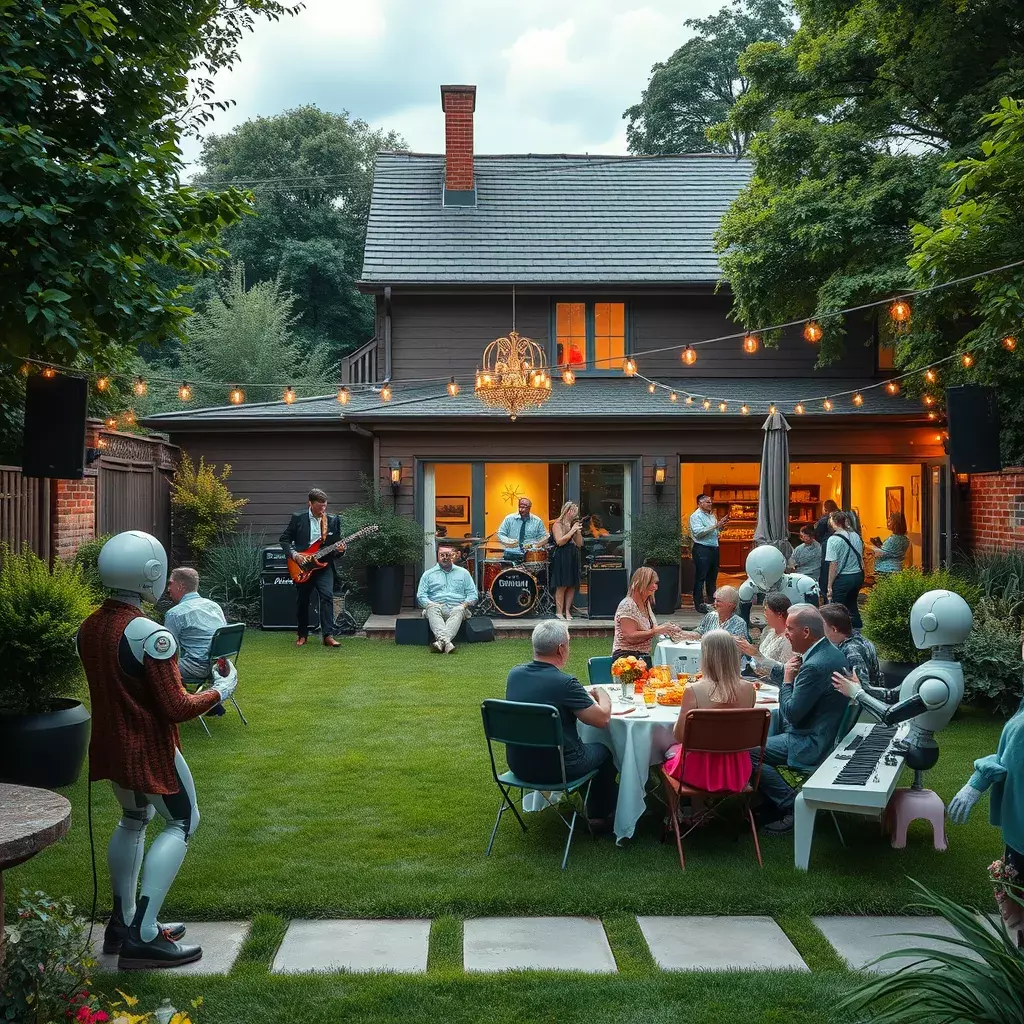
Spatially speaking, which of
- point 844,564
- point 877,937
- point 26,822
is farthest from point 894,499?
point 26,822

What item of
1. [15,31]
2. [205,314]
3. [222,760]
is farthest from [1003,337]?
[205,314]

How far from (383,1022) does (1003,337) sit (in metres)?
9.41

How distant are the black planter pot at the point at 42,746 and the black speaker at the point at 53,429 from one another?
2922mm

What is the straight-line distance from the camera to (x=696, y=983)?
13.1 feet

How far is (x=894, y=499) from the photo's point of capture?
1750 centimetres

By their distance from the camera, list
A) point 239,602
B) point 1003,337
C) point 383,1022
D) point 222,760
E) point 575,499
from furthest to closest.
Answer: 1. point 575,499
2. point 239,602
3. point 1003,337
4. point 222,760
5. point 383,1022

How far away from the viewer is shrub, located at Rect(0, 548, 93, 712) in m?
6.53

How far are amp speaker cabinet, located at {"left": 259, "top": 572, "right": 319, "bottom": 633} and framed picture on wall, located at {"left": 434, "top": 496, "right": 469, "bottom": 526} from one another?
2819 mm

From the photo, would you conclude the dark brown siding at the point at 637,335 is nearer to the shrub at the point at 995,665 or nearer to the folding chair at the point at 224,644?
the shrub at the point at 995,665

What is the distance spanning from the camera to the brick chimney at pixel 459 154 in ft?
59.6

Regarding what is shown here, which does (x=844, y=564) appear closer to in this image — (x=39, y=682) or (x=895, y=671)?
(x=895, y=671)

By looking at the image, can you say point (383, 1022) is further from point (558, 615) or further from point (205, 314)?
point (205, 314)

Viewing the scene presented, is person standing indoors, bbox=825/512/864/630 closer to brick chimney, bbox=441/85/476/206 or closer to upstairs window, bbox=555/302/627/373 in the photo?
upstairs window, bbox=555/302/627/373

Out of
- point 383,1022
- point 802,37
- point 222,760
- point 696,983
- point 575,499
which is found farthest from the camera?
point 575,499
